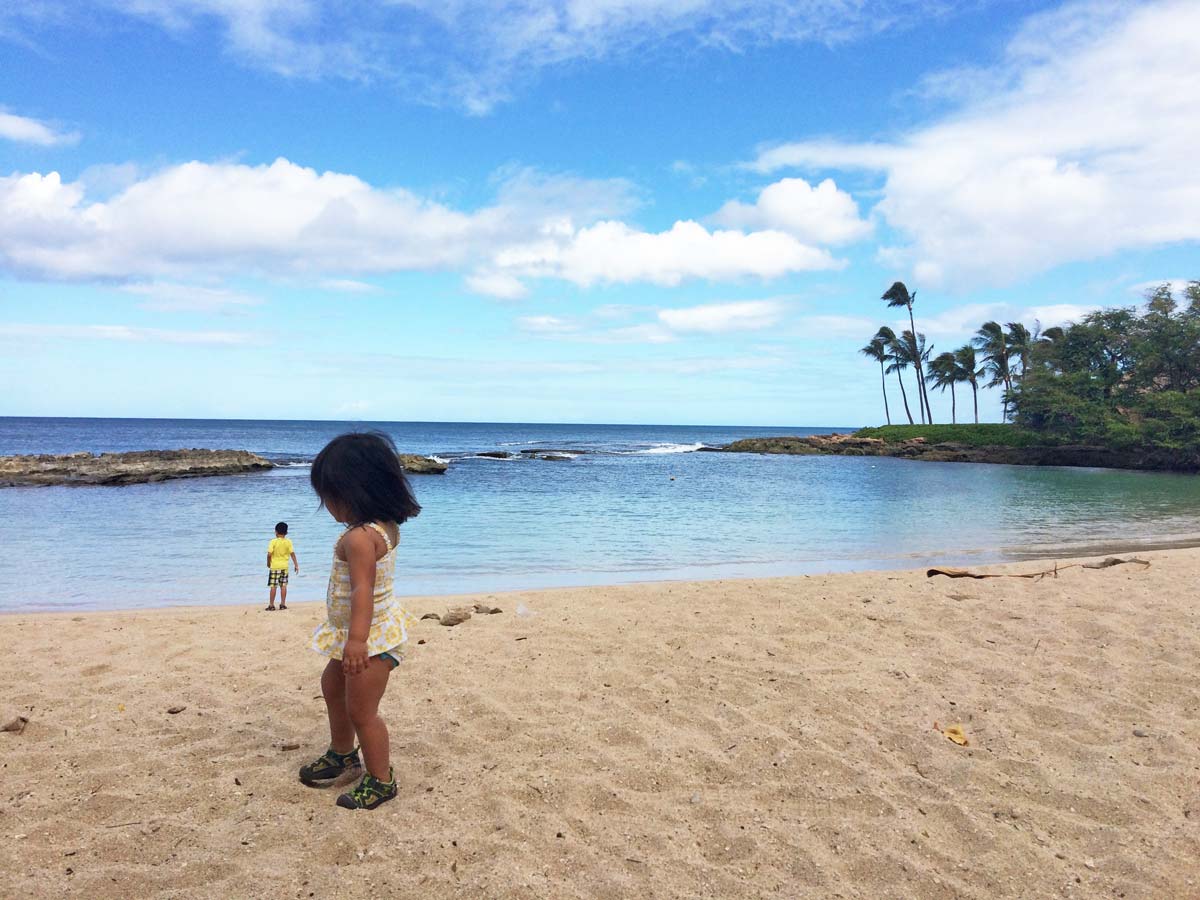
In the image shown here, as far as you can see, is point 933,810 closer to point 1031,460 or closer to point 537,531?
point 537,531

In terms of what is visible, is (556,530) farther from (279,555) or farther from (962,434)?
(962,434)

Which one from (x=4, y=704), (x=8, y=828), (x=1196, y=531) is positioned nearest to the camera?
(x=8, y=828)

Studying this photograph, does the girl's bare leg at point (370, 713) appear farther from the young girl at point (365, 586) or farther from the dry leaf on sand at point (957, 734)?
the dry leaf on sand at point (957, 734)

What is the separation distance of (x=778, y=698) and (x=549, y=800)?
1764mm

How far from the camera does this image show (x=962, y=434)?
56.3 m

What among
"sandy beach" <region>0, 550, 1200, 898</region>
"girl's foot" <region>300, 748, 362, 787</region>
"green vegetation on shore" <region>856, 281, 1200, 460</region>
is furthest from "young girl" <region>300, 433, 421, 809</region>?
"green vegetation on shore" <region>856, 281, 1200, 460</region>

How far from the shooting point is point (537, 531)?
53.3 feet

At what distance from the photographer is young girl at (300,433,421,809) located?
131 inches

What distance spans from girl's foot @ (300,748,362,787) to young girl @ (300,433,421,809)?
0.64 ft

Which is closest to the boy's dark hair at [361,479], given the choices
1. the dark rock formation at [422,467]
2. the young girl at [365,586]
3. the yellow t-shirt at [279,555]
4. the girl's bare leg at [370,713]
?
the young girl at [365,586]

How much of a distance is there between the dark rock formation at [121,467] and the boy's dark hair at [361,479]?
29.1 m

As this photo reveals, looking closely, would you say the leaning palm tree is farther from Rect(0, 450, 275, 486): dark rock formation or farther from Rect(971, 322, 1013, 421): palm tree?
Rect(0, 450, 275, 486): dark rock formation

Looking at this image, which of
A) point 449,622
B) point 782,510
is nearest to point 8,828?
point 449,622

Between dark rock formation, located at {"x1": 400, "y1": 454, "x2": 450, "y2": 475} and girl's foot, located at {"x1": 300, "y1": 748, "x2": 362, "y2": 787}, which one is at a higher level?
dark rock formation, located at {"x1": 400, "y1": 454, "x2": 450, "y2": 475}
